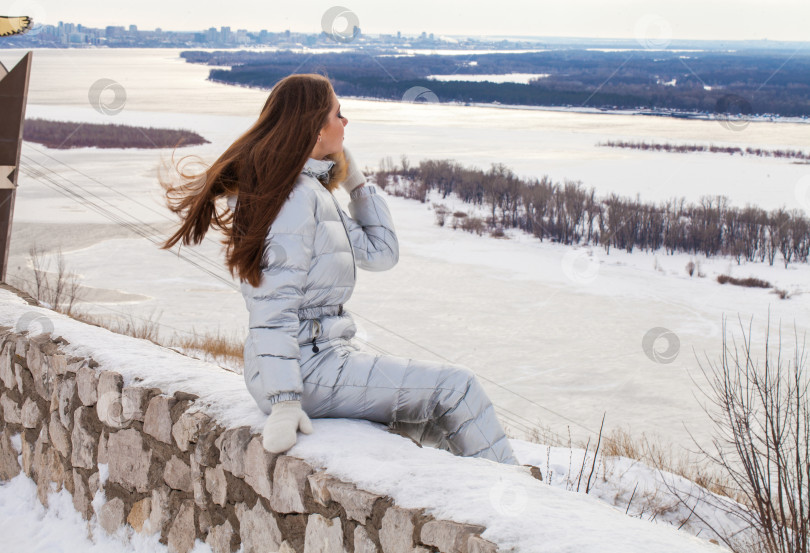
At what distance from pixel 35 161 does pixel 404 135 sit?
25080 millimetres

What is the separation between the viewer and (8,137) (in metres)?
Answer: 6.96

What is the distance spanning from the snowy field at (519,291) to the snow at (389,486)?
1712 millimetres

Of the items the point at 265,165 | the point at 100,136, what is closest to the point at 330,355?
the point at 265,165

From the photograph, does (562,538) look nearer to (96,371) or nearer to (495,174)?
(96,371)

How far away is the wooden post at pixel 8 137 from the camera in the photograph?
6895 mm

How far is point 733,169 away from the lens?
127 ft

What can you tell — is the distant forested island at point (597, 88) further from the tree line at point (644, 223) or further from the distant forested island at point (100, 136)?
the tree line at point (644, 223)

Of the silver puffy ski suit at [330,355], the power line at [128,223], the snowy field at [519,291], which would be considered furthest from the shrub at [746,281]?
the silver puffy ski suit at [330,355]

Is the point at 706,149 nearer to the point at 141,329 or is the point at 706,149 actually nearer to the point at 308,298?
the point at 141,329

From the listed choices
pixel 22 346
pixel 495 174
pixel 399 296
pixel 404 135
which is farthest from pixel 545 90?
pixel 22 346

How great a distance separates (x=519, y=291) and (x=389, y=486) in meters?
14.9

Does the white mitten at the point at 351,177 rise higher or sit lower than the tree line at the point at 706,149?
higher

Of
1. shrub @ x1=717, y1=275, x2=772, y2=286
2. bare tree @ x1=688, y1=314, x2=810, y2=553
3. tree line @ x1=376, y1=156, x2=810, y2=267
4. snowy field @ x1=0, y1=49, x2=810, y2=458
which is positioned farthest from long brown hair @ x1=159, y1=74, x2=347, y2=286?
tree line @ x1=376, y1=156, x2=810, y2=267

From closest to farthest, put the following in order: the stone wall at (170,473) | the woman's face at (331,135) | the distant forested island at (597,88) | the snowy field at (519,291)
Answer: the stone wall at (170,473), the woman's face at (331,135), the snowy field at (519,291), the distant forested island at (597,88)
